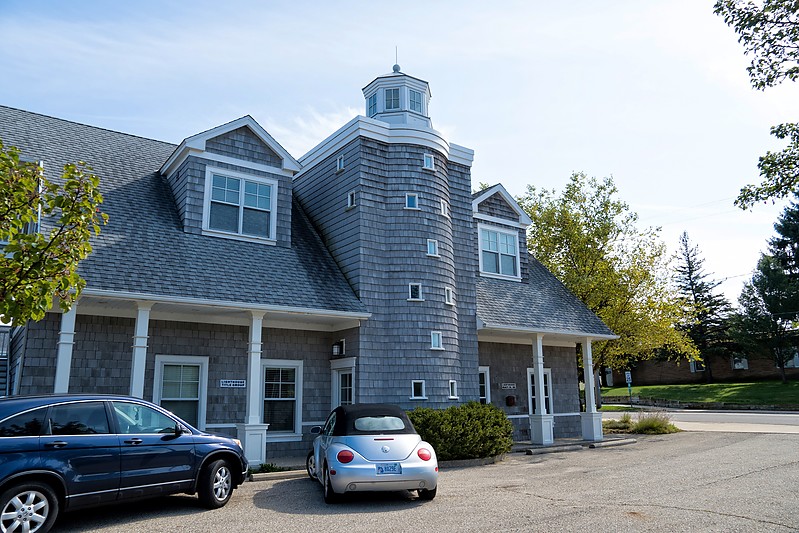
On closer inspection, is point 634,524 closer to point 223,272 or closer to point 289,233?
point 223,272

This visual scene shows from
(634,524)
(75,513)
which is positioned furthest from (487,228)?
(75,513)

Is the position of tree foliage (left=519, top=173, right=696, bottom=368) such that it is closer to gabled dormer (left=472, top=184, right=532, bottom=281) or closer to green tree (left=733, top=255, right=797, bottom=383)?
gabled dormer (left=472, top=184, right=532, bottom=281)

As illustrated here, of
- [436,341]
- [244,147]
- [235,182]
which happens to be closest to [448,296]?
[436,341]

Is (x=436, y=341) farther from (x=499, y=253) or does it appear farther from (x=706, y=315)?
(x=706, y=315)

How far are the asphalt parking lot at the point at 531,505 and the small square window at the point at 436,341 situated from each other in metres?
3.22

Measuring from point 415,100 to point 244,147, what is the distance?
6258mm

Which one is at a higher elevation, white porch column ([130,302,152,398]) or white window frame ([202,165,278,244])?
white window frame ([202,165,278,244])

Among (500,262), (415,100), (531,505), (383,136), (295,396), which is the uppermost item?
(415,100)

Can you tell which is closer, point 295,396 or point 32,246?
point 32,246

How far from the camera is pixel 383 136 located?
1549 centimetres

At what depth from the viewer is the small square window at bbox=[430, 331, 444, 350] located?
14.5 meters

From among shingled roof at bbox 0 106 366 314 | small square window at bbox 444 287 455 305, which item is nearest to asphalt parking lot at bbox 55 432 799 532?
shingled roof at bbox 0 106 366 314

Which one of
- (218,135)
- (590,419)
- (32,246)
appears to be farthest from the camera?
(590,419)

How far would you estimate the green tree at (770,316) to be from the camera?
43062 mm
